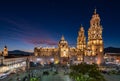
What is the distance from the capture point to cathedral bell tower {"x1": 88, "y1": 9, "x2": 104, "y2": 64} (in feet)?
417

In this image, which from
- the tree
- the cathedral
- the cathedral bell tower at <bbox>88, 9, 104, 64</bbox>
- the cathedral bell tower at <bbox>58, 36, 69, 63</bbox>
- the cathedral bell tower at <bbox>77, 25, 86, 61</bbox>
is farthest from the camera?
the cathedral bell tower at <bbox>77, 25, 86, 61</bbox>

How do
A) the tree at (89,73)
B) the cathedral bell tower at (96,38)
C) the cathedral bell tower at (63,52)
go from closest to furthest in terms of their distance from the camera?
the tree at (89,73) → the cathedral bell tower at (96,38) → the cathedral bell tower at (63,52)

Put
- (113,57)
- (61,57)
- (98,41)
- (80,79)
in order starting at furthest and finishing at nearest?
(113,57) < (61,57) < (98,41) < (80,79)

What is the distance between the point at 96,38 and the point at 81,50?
21243 millimetres

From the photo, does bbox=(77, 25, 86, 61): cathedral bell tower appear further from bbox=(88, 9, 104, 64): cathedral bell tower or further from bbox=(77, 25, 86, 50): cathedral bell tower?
bbox=(88, 9, 104, 64): cathedral bell tower

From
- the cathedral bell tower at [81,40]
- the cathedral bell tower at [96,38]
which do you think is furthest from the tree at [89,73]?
the cathedral bell tower at [81,40]

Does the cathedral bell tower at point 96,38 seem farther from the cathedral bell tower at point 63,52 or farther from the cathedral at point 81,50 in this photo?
the cathedral bell tower at point 63,52

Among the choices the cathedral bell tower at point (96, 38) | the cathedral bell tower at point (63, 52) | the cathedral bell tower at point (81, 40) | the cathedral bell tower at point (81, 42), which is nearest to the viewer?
the cathedral bell tower at point (96, 38)

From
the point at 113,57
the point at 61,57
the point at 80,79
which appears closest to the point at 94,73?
the point at 80,79

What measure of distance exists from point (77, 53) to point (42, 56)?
2001 centimetres

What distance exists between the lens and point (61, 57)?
14612cm

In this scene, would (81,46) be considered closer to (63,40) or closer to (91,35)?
(63,40)

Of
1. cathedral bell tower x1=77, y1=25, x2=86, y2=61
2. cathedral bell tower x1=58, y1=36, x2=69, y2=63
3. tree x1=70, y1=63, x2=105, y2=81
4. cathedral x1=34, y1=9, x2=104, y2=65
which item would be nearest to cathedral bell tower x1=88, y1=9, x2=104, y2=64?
cathedral x1=34, y1=9, x2=104, y2=65

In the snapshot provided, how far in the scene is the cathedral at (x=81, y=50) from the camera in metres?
128
